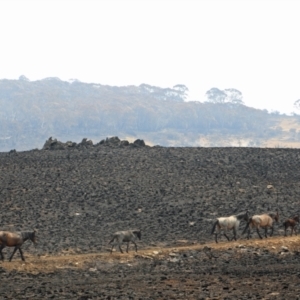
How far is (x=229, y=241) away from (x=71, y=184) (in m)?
11.6

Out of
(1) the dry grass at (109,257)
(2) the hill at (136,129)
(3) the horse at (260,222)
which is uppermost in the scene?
(2) the hill at (136,129)

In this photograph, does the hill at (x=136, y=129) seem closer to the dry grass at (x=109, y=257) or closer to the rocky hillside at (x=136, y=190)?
the rocky hillside at (x=136, y=190)

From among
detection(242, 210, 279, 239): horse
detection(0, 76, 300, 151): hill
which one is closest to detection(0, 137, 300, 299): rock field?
detection(242, 210, 279, 239): horse

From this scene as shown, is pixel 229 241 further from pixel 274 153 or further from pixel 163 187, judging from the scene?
pixel 274 153

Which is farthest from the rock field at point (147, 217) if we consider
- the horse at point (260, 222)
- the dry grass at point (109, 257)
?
the horse at point (260, 222)

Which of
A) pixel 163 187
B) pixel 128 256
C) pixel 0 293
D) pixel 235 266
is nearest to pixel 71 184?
pixel 163 187

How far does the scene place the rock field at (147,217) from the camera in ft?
58.7

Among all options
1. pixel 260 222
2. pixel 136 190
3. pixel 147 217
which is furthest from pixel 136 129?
pixel 260 222

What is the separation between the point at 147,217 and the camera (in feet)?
97.2

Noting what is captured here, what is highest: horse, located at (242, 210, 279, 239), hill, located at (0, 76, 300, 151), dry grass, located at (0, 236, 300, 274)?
hill, located at (0, 76, 300, 151)

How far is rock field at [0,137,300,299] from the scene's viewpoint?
58.7 ft

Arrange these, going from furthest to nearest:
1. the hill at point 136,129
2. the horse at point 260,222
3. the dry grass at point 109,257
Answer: the hill at point 136,129 < the horse at point 260,222 < the dry grass at point 109,257

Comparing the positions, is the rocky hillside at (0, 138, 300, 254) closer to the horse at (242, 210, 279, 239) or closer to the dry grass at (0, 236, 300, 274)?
the dry grass at (0, 236, 300, 274)

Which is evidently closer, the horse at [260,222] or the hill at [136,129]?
the horse at [260,222]
